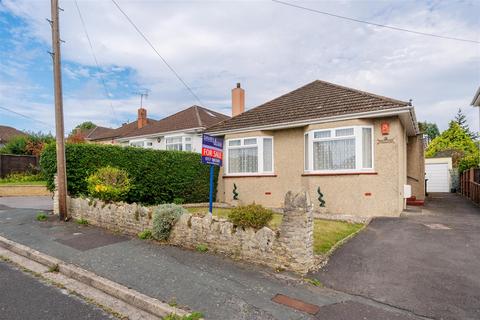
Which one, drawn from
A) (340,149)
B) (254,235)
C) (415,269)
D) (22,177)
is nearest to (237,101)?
(340,149)

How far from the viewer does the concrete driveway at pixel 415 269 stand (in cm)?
431

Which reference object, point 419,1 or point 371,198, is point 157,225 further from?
point 419,1

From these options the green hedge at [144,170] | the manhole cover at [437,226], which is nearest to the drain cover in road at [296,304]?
the manhole cover at [437,226]

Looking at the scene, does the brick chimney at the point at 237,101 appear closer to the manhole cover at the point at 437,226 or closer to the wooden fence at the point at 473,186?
the manhole cover at the point at 437,226

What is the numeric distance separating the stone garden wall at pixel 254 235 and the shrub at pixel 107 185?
1.65 meters

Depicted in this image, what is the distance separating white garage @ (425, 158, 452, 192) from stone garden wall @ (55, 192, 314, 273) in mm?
24626

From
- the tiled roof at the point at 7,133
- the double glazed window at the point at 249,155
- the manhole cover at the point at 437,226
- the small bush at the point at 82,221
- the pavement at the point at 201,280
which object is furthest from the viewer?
the tiled roof at the point at 7,133

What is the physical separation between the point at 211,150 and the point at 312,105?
20.5 ft

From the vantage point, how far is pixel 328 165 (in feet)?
37.4

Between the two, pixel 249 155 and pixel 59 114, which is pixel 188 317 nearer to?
pixel 59 114

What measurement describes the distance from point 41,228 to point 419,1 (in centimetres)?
1359

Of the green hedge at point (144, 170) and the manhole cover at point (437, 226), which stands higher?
the green hedge at point (144, 170)

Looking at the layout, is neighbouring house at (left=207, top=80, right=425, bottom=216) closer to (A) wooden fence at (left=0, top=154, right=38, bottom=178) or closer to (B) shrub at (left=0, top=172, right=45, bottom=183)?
(B) shrub at (left=0, top=172, right=45, bottom=183)

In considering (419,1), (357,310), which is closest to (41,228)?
(357,310)
